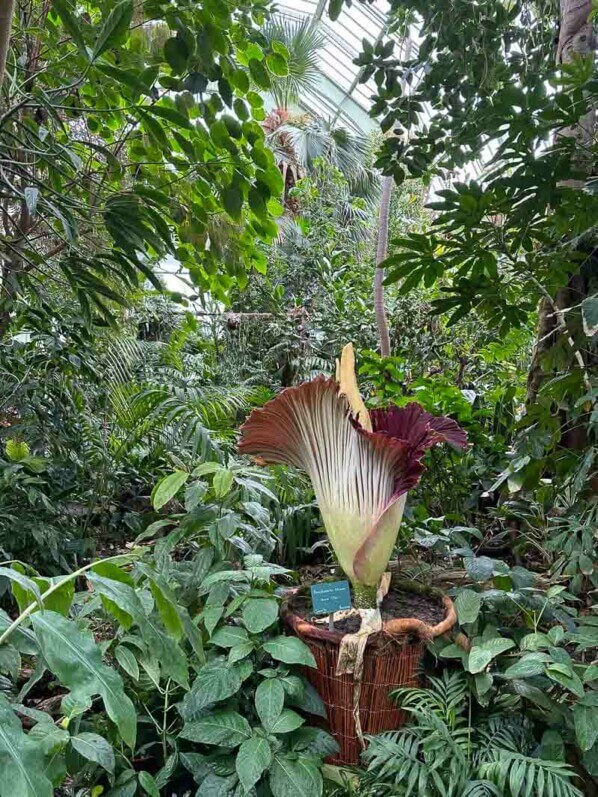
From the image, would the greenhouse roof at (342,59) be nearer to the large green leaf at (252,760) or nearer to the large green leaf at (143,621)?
the large green leaf at (252,760)

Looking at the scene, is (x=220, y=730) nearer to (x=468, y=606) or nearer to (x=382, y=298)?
(x=468, y=606)

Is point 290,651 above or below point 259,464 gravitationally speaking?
below

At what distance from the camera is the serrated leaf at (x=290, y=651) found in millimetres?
1490

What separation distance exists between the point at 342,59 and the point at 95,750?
13.0 meters

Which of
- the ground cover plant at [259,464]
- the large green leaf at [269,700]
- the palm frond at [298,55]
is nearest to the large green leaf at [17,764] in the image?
the ground cover plant at [259,464]

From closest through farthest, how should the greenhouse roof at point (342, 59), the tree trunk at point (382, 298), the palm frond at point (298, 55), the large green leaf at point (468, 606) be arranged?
the large green leaf at point (468, 606), the tree trunk at point (382, 298), the palm frond at point (298, 55), the greenhouse roof at point (342, 59)

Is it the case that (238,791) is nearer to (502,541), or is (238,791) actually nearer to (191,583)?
(191,583)

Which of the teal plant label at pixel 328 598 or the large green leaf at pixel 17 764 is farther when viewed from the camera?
the teal plant label at pixel 328 598

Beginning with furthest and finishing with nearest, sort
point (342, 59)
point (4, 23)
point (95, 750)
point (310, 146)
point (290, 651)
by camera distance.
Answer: point (342, 59)
point (310, 146)
point (290, 651)
point (95, 750)
point (4, 23)

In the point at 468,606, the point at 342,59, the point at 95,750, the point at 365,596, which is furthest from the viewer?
the point at 342,59

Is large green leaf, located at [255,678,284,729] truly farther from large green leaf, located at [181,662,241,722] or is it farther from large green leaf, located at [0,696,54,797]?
large green leaf, located at [0,696,54,797]

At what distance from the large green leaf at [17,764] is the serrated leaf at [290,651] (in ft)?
2.65

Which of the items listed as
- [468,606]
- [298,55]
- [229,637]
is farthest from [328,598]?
[298,55]

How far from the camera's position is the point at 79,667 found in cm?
80
